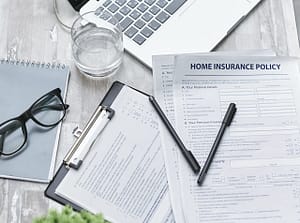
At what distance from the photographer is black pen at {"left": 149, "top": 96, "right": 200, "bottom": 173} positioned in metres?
0.88

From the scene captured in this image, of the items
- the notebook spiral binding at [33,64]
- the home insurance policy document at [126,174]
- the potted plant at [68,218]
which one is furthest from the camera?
the notebook spiral binding at [33,64]

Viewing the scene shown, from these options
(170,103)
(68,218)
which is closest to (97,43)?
(170,103)

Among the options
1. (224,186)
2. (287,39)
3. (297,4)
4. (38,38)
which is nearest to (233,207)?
(224,186)

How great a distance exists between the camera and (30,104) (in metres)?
0.92

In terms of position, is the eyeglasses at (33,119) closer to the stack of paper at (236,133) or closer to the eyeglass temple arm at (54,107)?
the eyeglass temple arm at (54,107)

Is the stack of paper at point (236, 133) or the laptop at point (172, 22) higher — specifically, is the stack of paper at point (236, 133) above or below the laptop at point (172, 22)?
below

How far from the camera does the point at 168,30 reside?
97 cm

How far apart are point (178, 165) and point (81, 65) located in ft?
0.66

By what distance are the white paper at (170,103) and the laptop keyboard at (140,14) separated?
48mm

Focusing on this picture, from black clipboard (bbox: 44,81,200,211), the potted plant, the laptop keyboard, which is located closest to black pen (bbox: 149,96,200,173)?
black clipboard (bbox: 44,81,200,211)

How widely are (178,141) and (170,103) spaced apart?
0.06 m

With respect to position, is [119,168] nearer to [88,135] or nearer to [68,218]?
[88,135]

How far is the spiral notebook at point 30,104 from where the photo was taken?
87 centimetres

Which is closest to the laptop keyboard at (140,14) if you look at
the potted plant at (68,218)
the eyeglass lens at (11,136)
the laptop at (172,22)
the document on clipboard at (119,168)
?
the laptop at (172,22)
